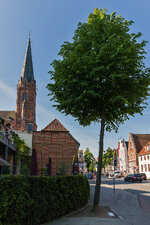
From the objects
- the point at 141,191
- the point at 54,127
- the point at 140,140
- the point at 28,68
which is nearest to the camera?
the point at 141,191

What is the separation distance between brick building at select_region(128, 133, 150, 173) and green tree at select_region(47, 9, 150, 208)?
188 ft

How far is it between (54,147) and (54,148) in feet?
0.51

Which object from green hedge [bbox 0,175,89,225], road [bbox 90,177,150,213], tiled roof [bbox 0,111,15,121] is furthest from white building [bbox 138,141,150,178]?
green hedge [bbox 0,175,89,225]

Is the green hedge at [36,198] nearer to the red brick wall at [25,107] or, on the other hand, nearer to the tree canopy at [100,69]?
the tree canopy at [100,69]

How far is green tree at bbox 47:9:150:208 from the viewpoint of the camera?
10.2 meters

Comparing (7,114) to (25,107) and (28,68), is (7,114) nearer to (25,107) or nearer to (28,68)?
(25,107)

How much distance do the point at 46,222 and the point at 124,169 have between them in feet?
247

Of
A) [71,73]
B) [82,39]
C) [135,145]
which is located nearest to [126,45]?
[82,39]

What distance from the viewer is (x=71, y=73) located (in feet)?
35.3

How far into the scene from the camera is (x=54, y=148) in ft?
104

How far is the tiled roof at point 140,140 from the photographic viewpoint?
66.6m

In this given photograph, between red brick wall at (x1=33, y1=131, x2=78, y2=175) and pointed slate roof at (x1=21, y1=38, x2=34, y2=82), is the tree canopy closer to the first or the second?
red brick wall at (x1=33, y1=131, x2=78, y2=175)

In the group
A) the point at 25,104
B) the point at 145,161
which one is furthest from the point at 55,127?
the point at 25,104

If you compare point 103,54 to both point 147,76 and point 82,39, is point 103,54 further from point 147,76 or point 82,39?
point 147,76
